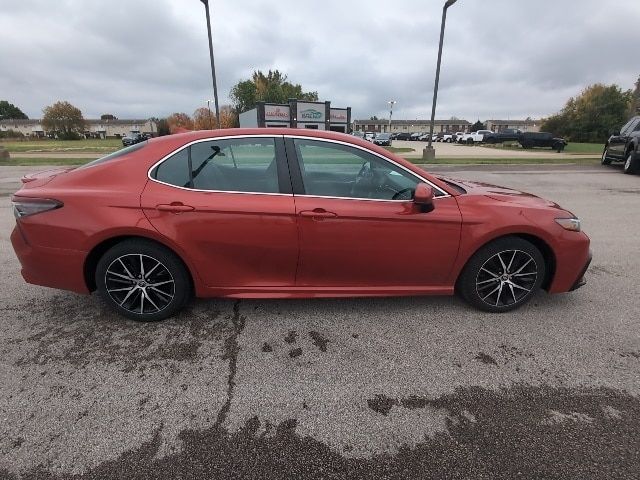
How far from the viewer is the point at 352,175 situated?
124 inches

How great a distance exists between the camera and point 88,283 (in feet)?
9.96

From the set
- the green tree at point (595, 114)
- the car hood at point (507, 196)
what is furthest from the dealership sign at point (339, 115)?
the green tree at point (595, 114)

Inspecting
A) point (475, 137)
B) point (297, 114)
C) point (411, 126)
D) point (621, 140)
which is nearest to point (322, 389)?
point (621, 140)

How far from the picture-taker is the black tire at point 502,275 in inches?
124

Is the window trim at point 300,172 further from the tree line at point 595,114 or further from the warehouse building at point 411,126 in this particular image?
the warehouse building at point 411,126

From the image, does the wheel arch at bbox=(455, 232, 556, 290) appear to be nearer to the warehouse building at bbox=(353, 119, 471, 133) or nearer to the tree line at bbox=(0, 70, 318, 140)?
the tree line at bbox=(0, 70, 318, 140)

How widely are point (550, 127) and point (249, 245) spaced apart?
254 feet

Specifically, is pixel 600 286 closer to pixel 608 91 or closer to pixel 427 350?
pixel 427 350

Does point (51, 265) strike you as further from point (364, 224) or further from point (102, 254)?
point (364, 224)

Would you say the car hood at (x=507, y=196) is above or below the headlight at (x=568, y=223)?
above

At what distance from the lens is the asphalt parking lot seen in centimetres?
187

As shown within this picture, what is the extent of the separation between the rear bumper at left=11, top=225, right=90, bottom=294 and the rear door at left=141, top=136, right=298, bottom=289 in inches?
29.7

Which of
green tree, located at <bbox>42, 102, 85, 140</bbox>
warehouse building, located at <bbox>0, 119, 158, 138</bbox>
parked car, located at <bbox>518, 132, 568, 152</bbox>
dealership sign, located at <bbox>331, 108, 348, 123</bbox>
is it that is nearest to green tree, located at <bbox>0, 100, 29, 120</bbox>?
warehouse building, located at <bbox>0, 119, 158, 138</bbox>

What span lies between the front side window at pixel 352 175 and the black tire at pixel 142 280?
1.27m
